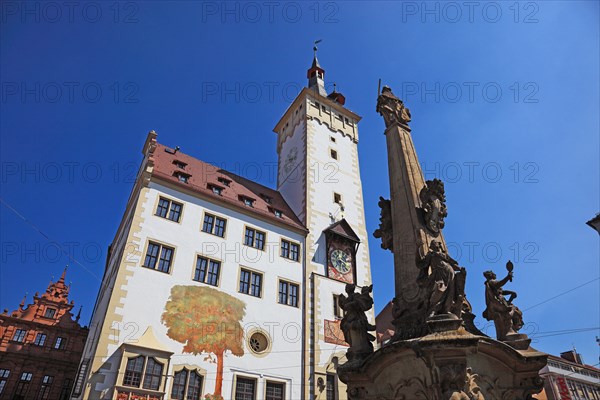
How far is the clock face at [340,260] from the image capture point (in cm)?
2336

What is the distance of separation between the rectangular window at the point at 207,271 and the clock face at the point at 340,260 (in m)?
7.71

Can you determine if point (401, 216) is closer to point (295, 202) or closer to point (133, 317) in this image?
point (133, 317)

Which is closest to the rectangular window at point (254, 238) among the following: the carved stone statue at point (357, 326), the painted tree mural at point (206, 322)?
the painted tree mural at point (206, 322)

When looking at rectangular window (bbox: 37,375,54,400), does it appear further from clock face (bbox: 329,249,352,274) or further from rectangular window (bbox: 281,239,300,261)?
clock face (bbox: 329,249,352,274)

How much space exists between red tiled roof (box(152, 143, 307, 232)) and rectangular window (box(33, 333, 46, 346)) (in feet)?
51.7

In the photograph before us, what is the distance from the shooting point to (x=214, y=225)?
65.6ft

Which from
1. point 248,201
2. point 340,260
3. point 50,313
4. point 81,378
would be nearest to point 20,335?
point 50,313

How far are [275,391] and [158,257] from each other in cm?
828

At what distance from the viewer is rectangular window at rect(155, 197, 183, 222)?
18.5 m

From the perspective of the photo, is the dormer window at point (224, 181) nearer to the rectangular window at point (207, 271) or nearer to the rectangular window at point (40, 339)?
the rectangular window at point (207, 271)

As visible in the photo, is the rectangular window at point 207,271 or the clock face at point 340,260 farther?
the clock face at point 340,260

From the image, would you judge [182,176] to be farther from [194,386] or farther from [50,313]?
[50,313]

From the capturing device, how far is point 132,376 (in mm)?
14148

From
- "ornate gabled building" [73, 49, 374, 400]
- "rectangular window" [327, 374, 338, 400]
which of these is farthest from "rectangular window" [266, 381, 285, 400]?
"rectangular window" [327, 374, 338, 400]
